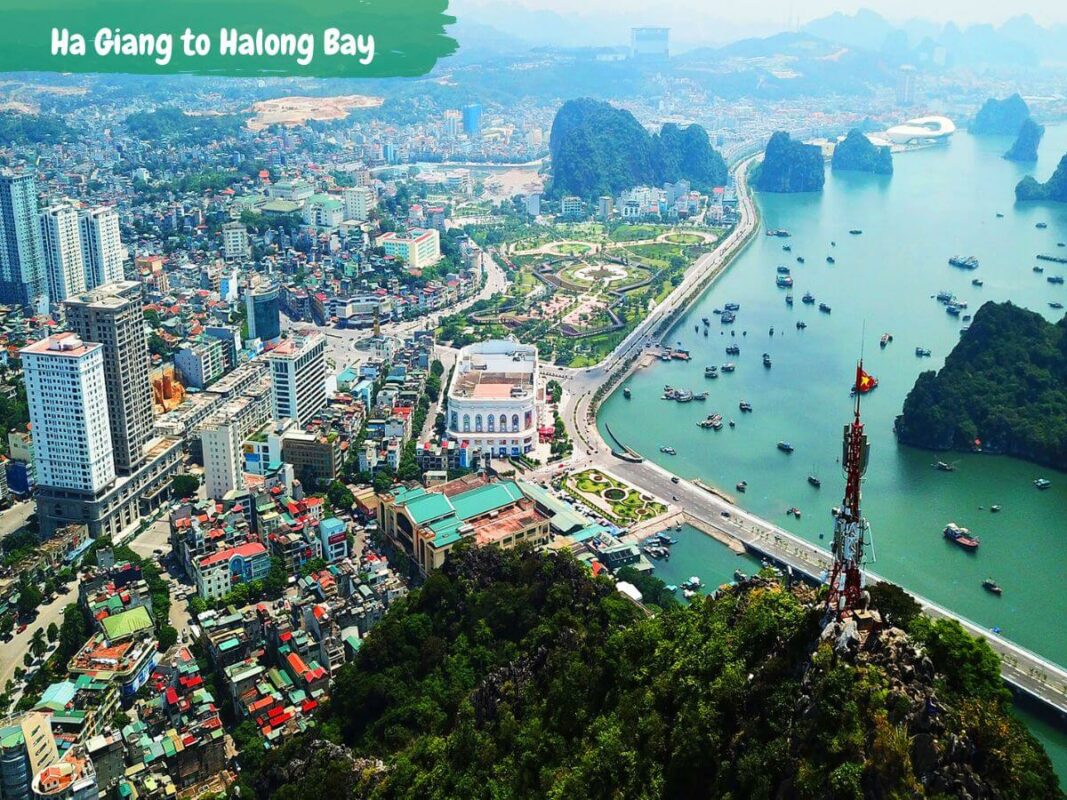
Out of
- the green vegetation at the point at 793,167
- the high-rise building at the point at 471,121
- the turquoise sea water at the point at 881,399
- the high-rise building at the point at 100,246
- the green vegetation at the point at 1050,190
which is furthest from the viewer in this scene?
the high-rise building at the point at 471,121

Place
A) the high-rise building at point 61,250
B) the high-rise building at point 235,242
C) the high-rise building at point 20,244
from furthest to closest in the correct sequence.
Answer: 1. the high-rise building at point 235,242
2. the high-rise building at point 61,250
3. the high-rise building at point 20,244

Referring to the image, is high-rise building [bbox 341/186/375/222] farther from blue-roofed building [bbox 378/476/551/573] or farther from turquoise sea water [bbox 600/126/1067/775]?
blue-roofed building [bbox 378/476/551/573]

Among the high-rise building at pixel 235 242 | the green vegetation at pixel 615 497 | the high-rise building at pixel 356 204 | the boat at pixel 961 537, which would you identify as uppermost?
the high-rise building at pixel 356 204

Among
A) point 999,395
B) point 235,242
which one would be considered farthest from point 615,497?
point 235,242

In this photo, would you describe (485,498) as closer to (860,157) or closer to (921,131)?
(860,157)

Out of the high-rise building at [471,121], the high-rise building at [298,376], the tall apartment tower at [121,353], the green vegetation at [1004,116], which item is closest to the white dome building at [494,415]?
the high-rise building at [298,376]

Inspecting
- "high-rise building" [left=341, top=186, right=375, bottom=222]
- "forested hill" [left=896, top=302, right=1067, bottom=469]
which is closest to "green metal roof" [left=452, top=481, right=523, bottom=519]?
"forested hill" [left=896, top=302, right=1067, bottom=469]

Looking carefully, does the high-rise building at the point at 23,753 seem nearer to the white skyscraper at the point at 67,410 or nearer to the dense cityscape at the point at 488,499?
the dense cityscape at the point at 488,499
